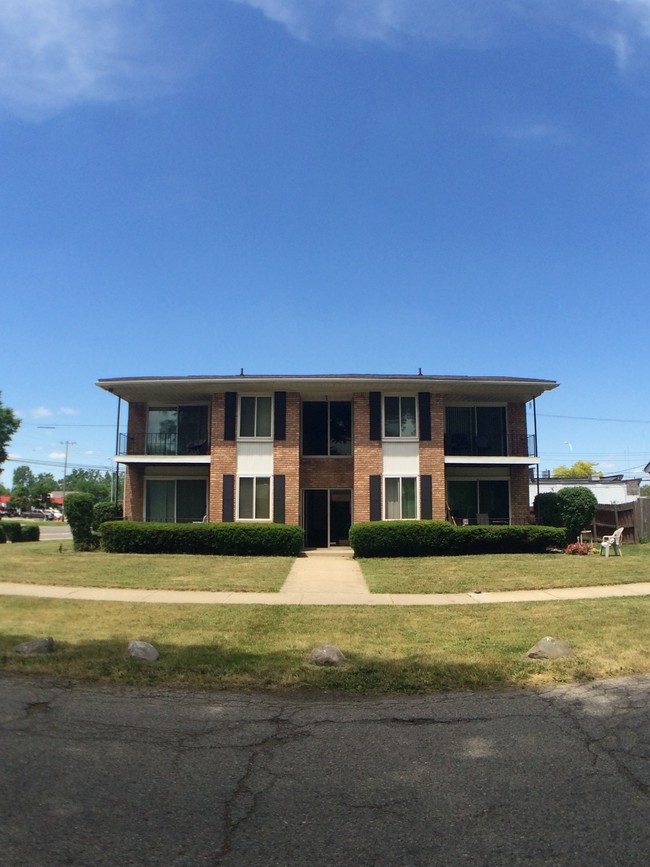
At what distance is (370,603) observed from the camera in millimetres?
11344

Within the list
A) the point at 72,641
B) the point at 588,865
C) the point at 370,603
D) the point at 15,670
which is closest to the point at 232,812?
the point at 588,865

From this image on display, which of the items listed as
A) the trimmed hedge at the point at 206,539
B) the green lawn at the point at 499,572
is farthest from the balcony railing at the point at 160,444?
the green lawn at the point at 499,572

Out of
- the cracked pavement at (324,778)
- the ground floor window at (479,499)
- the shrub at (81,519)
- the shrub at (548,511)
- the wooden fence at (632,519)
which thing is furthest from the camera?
the ground floor window at (479,499)

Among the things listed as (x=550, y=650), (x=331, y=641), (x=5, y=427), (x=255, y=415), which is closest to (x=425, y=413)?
(x=255, y=415)

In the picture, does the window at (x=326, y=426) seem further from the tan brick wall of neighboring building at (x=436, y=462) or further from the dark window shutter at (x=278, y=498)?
the tan brick wall of neighboring building at (x=436, y=462)

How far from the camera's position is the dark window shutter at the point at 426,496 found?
22.5m

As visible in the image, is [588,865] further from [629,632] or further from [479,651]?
[629,632]

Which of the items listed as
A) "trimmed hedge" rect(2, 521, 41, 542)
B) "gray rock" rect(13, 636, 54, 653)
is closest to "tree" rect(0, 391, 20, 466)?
"trimmed hedge" rect(2, 521, 41, 542)

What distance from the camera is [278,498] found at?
22.7m

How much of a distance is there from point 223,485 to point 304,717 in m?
17.9

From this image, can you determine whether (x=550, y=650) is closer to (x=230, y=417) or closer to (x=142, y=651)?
(x=142, y=651)

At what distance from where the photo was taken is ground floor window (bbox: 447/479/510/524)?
24531 millimetres

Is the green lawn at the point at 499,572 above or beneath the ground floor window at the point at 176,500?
beneath

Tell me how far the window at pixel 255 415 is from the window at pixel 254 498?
166 cm
